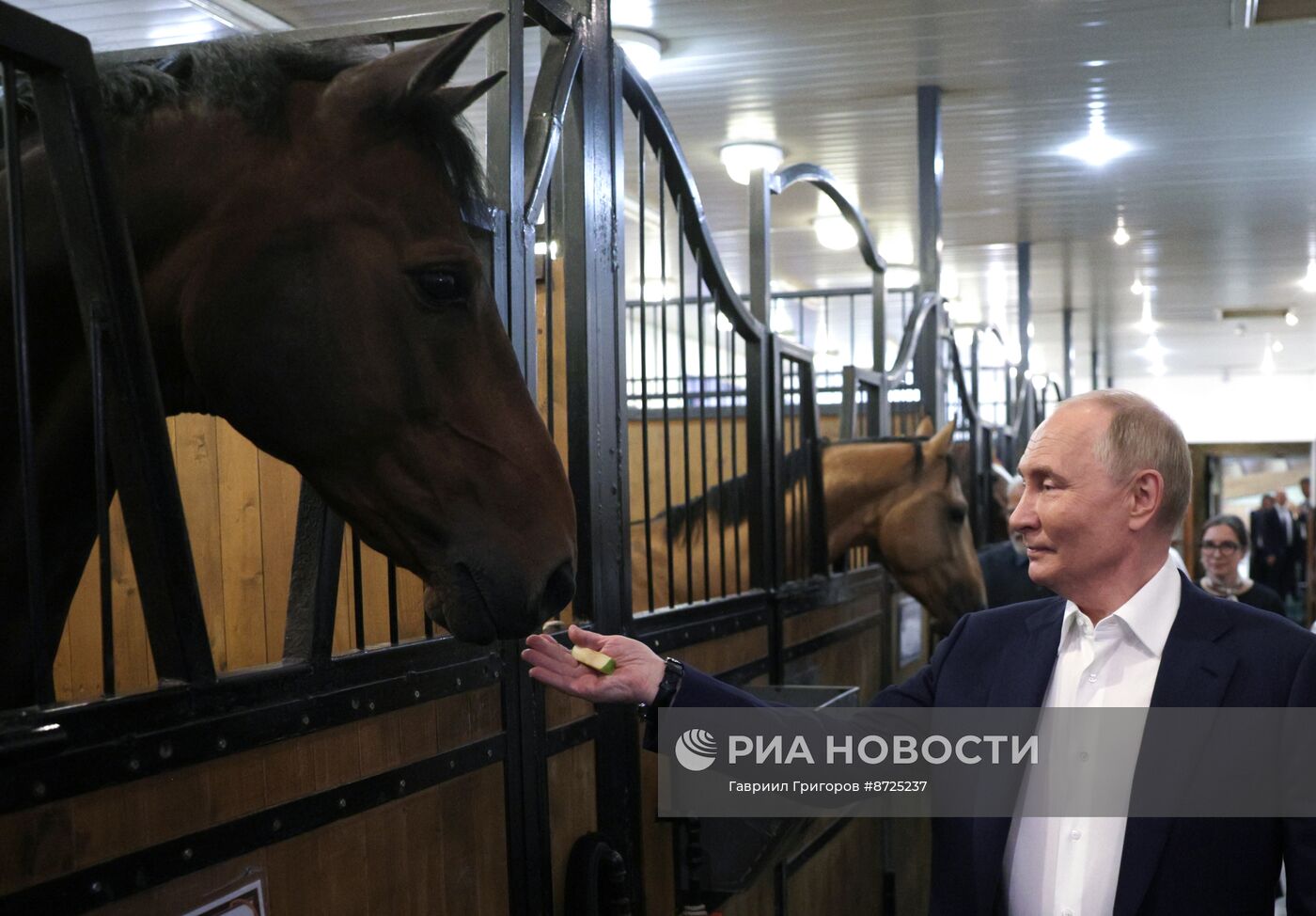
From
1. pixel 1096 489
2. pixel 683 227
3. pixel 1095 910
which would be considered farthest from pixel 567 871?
pixel 683 227

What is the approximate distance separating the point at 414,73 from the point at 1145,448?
3.02ft

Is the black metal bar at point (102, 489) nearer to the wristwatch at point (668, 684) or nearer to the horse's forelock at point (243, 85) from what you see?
the horse's forelock at point (243, 85)

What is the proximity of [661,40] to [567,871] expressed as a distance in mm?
3614

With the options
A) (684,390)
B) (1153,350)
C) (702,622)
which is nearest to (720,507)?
(684,390)

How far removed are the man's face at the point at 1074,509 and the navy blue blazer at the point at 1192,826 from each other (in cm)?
11

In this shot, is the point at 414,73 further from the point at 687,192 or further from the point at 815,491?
the point at 815,491

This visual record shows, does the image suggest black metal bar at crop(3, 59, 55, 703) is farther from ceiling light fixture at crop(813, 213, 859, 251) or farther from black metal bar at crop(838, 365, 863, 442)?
ceiling light fixture at crop(813, 213, 859, 251)

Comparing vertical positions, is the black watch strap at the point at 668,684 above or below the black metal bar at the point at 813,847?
above

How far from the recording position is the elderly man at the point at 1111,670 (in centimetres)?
137

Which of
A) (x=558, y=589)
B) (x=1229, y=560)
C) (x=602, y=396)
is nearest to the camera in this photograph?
(x=558, y=589)

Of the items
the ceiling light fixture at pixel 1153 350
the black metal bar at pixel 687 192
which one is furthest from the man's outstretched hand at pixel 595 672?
the ceiling light fixture at pixel 1153 350

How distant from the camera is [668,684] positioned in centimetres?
155

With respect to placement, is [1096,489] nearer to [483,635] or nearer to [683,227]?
[483,635]

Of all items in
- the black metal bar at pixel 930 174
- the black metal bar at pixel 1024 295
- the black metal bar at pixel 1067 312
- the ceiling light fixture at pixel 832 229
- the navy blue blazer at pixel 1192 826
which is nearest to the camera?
the navy blue blazer at pixel 1192 826
